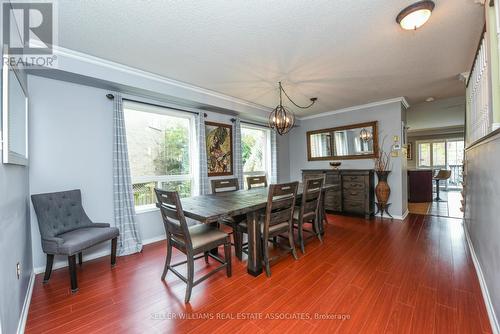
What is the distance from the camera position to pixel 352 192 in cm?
427

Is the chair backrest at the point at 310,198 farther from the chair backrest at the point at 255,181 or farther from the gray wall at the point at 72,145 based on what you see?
the gray wall at the point at 72,145

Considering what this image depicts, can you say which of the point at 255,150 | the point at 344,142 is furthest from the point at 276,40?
the point at 344,142

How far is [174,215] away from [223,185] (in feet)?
4.70

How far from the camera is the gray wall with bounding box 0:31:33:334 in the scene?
118 centimetres

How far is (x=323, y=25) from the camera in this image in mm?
1842

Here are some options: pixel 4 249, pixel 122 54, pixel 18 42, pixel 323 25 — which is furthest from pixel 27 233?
pixel 323 25

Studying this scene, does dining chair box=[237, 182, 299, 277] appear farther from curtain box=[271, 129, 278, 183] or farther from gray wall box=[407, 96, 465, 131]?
gray wall box=[407, 96, 465, 131]

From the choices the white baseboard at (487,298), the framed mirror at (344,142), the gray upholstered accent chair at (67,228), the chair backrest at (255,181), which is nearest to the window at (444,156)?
the framed mirror at (344,142)

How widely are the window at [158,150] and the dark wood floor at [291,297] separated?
111cm

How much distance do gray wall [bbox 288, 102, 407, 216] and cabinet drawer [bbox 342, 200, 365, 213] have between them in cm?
62

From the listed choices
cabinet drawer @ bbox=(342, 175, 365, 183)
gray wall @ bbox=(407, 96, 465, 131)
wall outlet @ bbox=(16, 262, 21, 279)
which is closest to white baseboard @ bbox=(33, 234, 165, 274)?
wall outlet @ bbox=(16, 262, 21, 279)

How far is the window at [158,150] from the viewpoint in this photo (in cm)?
304

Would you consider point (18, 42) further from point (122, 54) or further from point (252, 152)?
point (252, 152)

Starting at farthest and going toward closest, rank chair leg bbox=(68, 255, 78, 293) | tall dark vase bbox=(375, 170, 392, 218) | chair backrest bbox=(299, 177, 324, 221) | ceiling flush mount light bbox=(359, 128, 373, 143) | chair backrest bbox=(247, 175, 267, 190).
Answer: ceiling flush mount light bbox=(359, 128, 373, 143) < tall dark vase bbox=(375, 170, 392, 218) < chair backrest bbox=(247, 175, 267, 190) < chair backrest bbox=(299, 177, 324, 221) < chair leg bbox=(68, 255, 78, 293)
